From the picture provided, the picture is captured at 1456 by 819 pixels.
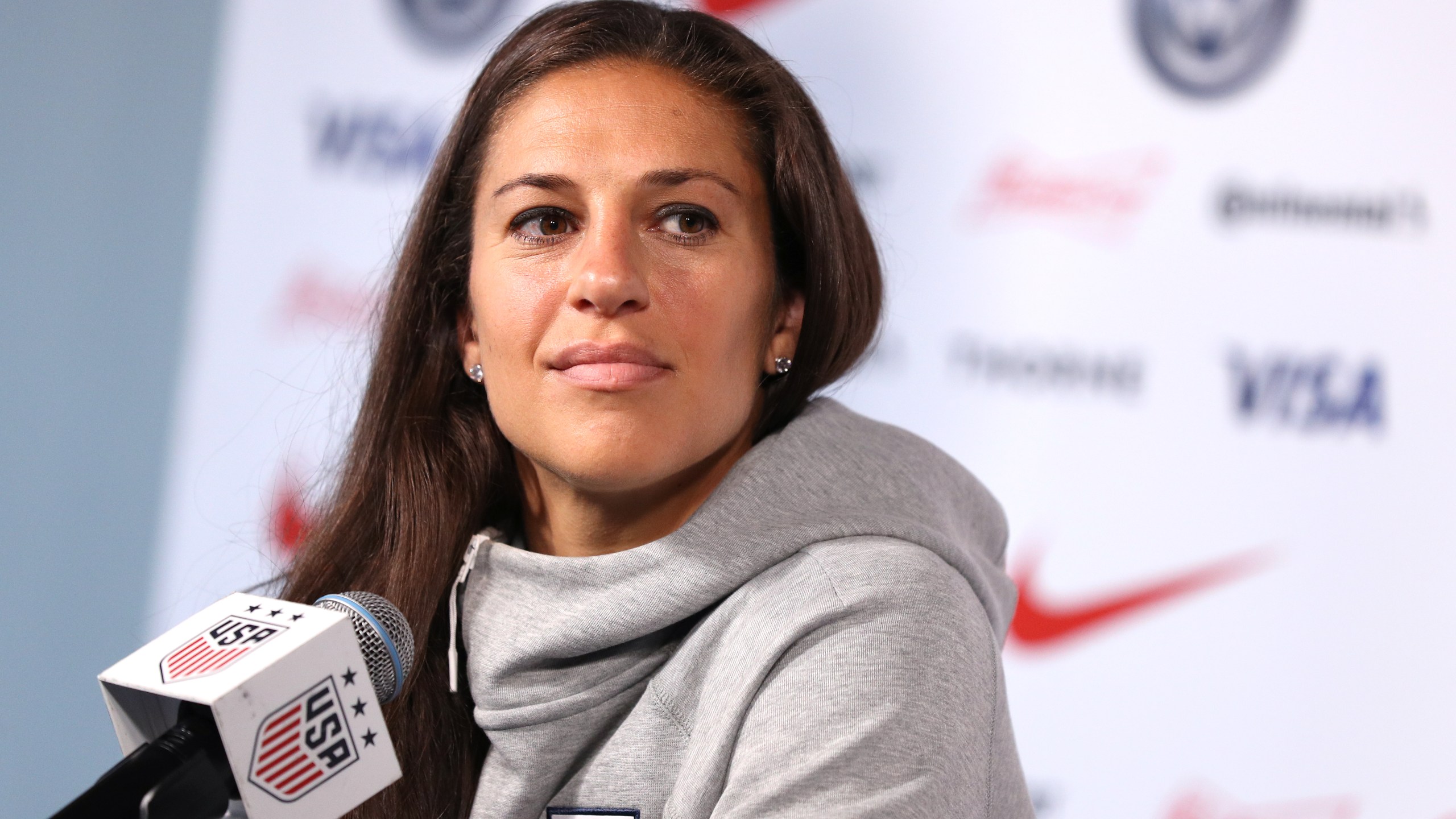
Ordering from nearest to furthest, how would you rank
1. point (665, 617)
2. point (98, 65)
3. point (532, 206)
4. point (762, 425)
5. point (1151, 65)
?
point (665, 617)
point (532, 206)
point (762, 425)
point (1151, 65)
point (98, 65)

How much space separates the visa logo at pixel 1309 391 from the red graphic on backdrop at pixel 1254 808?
681 mm

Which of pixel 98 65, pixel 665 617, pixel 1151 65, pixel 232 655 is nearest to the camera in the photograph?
pixel 232 655

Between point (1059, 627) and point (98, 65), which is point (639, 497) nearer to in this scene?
point (1059, 627)

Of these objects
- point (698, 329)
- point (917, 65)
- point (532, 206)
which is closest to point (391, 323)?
point (532, 206)

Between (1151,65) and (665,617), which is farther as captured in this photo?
(1151,65)

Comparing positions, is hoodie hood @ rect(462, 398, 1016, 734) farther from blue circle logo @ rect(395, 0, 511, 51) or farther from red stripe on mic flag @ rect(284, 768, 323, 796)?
blue circle logo @ rect(395, 0, 511, 51)

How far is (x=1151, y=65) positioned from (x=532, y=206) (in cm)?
150

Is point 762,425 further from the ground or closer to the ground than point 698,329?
closer to the ground

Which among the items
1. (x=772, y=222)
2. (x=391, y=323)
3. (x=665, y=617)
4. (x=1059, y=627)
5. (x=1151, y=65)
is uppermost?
(x=1151, y=65)

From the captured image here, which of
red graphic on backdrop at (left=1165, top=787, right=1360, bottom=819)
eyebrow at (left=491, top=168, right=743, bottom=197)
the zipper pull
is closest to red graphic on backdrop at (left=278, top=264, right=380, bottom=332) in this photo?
the zipper pull

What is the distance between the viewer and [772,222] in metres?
1.36

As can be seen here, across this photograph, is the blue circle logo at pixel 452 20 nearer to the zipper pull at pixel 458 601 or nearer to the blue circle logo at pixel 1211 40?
the blue circle logo at pixel 1211 40

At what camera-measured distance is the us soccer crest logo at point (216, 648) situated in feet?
2.53

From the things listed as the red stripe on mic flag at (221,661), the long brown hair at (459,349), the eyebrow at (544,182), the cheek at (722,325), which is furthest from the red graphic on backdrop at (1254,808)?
the red stripe on mic flag at (221,661)
